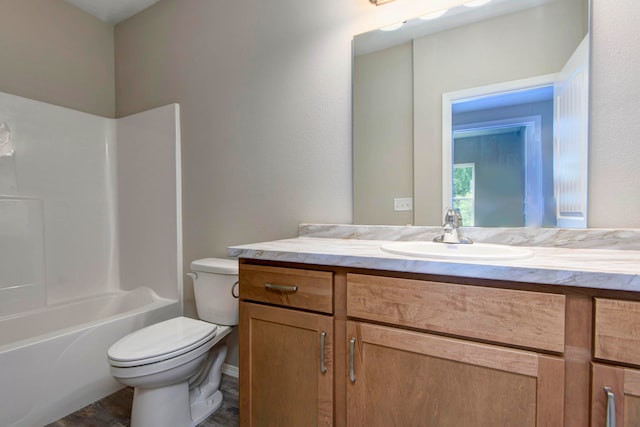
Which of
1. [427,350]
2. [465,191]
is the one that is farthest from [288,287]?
[465,191]

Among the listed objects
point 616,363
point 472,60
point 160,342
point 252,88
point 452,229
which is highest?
point 252,88

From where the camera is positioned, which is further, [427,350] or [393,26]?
[393,26]

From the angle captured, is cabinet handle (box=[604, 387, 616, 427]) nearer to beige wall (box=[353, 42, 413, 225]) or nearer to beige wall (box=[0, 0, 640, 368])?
beige wall (box=[0, 0, 640, 368])

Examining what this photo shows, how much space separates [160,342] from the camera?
1374mm

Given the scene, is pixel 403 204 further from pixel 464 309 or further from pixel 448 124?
pixel 464 309

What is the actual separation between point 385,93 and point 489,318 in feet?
3.58

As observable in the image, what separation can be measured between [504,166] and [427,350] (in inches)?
32.3

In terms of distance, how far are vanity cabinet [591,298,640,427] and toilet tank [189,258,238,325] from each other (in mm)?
1451

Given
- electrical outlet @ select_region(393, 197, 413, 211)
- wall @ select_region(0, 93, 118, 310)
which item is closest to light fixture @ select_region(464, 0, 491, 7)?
electrical outlet @ select_region(393, 197, 413, 211)

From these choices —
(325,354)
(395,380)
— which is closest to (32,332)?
(325,354)

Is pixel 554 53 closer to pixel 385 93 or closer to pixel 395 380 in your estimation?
pixel 385 93

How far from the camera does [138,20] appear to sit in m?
2.40

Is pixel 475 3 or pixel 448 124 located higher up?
pixel 475 3

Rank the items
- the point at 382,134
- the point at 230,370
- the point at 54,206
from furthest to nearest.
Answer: the point at 54,206, the point at 230,370, the point at 382,134
